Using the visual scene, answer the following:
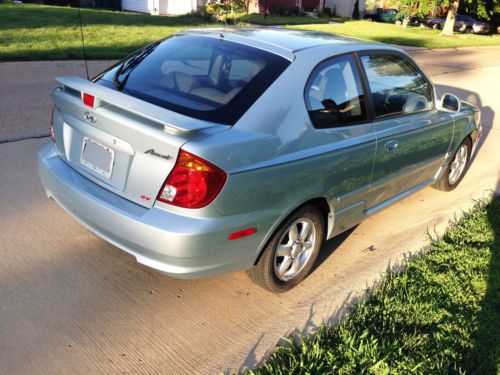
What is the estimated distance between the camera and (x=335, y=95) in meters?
3.30

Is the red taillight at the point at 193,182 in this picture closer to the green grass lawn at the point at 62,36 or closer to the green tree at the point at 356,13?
the green grass lawn at the point at 62,36

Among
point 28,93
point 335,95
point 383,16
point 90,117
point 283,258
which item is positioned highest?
point 335,95

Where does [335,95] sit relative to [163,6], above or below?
above

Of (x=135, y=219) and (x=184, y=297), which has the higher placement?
(x=135, y=219)

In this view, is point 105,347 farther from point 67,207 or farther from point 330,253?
point 330,253

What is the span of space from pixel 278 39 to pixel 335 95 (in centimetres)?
59

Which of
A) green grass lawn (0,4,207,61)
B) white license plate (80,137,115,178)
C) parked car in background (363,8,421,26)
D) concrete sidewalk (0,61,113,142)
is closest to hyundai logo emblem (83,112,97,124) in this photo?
white license plate (80,137,115,178)

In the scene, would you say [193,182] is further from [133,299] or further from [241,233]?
[133,299]

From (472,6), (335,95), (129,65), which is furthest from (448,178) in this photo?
(472,6)

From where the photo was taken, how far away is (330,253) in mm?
3949

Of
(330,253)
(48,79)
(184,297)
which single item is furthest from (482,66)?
(184,297)

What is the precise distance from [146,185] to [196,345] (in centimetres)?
98

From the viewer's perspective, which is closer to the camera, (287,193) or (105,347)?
(105,347)

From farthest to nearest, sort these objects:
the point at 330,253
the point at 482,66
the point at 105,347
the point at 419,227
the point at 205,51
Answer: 1. the point at 482,66
2. the point at 419,227
3. the point at 330,253
4. the point at 205,51
5. the point at 105,347
